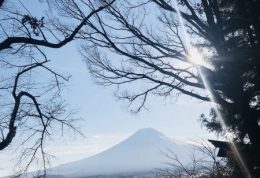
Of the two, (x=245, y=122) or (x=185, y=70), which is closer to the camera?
(x=245, y=122)

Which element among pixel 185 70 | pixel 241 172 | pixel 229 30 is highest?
pixel 229 30

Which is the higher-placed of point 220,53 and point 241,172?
point 220,53

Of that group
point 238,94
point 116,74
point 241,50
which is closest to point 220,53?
point 241,50

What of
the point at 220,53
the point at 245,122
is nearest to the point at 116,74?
the point at 220,53

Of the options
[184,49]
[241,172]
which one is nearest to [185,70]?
[184,49]

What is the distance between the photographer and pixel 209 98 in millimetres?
12914

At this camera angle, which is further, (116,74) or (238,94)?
(116,74)

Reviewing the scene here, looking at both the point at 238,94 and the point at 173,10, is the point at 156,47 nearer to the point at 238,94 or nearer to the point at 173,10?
the point at 173,10

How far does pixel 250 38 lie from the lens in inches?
550

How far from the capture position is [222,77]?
43.7ft

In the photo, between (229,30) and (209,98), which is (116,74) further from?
(229,30)

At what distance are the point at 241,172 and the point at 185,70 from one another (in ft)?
13.0

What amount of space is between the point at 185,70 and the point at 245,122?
2781 mm

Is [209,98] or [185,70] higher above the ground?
[185,70]
